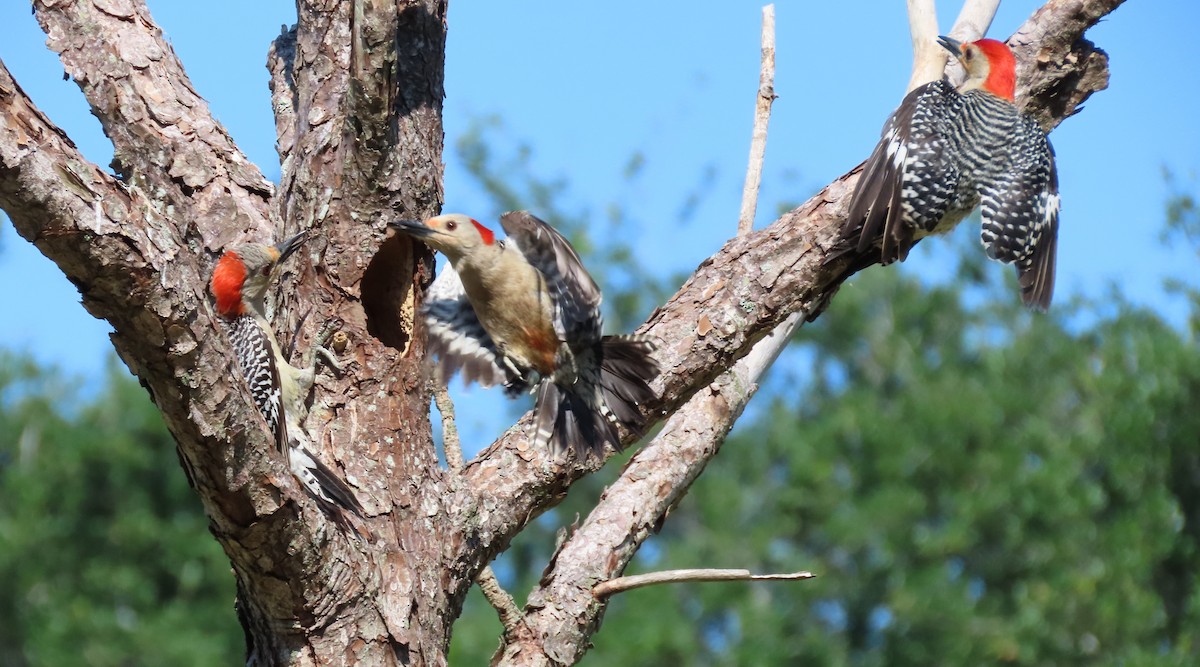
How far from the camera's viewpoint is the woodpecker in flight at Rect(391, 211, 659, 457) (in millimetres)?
4898

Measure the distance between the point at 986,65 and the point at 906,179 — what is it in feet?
4.21

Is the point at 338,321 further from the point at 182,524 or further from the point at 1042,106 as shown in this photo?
the point at 182,524

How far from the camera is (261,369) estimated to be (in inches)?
242

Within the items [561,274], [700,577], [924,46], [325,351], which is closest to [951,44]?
[924,46]

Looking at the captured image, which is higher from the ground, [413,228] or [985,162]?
[985,162]

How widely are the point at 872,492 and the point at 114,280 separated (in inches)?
783

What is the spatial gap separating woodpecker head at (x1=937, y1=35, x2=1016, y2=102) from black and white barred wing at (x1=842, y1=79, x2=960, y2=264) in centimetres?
15

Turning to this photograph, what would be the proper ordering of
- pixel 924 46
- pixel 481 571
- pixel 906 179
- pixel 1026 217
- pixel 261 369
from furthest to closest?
pixel 924 46 → pixel 261 369 → pixel 1026 217 → pixel 906 179 → pixel 481 571

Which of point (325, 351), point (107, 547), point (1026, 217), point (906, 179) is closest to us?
point (325, 351)

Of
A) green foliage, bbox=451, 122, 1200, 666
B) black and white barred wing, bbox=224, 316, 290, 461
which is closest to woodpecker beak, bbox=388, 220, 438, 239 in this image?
black and white barred wing, bbox=224, 316, 290, 461

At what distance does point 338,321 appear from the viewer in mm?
4625

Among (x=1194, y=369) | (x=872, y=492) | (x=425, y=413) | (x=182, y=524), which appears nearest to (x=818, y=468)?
(x=872, y=492)

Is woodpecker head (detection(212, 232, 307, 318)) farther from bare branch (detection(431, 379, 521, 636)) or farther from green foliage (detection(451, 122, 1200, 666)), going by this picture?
green foliage (detection(451, 122, 1200, 666))

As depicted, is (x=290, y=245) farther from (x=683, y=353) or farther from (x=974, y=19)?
(x=974, y=19)
